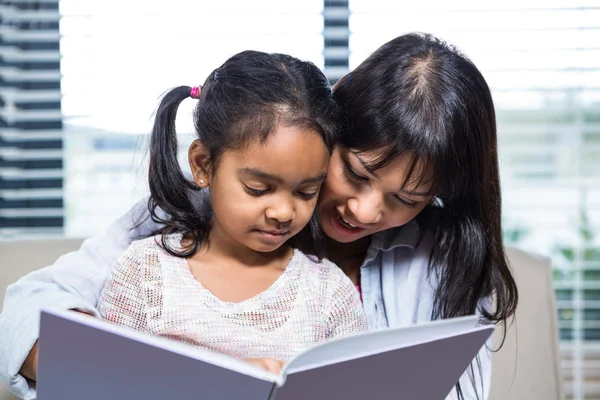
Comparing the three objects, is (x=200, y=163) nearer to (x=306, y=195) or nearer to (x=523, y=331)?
(x=306, y=195)

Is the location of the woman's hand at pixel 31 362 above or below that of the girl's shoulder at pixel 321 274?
below

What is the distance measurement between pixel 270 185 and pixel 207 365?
0.43 metres

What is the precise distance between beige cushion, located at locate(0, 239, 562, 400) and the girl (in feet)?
1.33

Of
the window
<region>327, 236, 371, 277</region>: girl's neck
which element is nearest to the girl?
<region>327, 236, 371, 277</region>: girl's neck

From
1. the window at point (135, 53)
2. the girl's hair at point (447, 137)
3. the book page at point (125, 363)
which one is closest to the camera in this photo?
the book page at point (125, 363)

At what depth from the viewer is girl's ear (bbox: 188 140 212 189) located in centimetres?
118

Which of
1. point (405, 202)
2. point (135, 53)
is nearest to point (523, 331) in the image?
point (405, 202)

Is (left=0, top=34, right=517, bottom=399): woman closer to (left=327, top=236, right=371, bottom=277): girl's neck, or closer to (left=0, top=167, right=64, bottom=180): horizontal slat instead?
(left=327, top=236, right=371, bottom=277): girl's neck

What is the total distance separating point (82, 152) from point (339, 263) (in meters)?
→ 1.26

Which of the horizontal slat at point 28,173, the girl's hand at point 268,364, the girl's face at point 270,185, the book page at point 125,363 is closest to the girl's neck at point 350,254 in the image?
the girl's face at point 270,185

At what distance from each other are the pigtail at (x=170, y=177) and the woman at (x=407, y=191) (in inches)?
4.3

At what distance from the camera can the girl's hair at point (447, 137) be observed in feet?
3.93

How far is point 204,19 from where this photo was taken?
2469mm

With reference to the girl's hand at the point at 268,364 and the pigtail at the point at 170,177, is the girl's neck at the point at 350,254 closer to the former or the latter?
the pigtail at the point at 170,177
